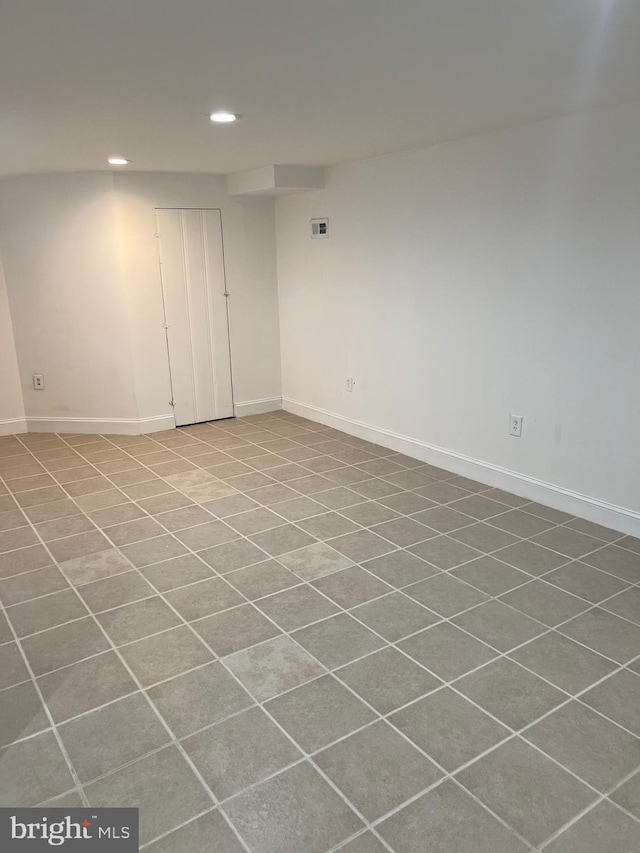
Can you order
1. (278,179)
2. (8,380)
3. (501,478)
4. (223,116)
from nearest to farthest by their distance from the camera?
(223,116) → (501,478) → (278,179) → (8,380)

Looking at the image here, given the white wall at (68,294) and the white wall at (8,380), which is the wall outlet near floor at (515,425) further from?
the white wall at (8,380)

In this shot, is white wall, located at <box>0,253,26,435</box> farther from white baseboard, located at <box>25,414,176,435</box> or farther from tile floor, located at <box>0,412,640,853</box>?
tile floor, located at <box>0,412,640,853</box>

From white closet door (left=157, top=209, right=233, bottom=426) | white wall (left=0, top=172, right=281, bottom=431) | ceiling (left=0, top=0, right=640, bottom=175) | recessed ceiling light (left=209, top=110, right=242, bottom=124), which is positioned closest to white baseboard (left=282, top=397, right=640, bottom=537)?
white closet door (left=157, top=209, right=233, bottom=426)

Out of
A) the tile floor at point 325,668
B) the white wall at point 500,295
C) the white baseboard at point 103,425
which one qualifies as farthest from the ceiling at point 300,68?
the white baseboard at point 103,425

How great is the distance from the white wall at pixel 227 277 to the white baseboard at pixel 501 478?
93 cm

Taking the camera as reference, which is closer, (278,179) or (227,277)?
(278,179)

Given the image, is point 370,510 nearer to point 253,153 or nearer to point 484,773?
point 484,773

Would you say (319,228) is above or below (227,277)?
above

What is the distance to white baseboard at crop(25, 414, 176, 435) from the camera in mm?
5590

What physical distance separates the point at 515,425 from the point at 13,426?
427 cm

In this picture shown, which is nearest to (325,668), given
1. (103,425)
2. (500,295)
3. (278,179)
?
(500,295)

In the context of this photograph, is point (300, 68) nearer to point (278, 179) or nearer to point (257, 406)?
point (278, 179)

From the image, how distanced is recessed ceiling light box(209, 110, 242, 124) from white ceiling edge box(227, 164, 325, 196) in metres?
1.69

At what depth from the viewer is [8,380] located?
5547 millimetres
